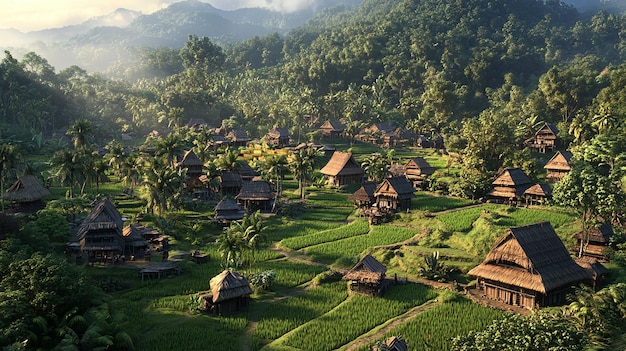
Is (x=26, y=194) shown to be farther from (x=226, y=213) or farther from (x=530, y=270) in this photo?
(x=530, y=270)

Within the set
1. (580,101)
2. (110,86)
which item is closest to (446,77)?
(580,101)

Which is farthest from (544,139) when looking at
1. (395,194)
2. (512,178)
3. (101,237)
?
(101,237)

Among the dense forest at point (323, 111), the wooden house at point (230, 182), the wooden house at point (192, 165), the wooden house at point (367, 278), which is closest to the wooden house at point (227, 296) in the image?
the dense forest at point (323, 111)

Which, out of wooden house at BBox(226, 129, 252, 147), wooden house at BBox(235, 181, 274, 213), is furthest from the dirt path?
wooden house at BBox(226, 129, 252, 147)

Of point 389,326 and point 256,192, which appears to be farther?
point 256,192

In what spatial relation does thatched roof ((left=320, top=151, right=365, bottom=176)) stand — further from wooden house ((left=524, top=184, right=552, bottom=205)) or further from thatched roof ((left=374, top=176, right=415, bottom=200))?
wooden house ((left=524, top=184, right=552, bottom=205))

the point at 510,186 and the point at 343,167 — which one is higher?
the point at 343,167

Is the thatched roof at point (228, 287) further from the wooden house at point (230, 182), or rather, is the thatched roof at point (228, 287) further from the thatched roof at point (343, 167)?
the thatched roof at point (343, 167)
